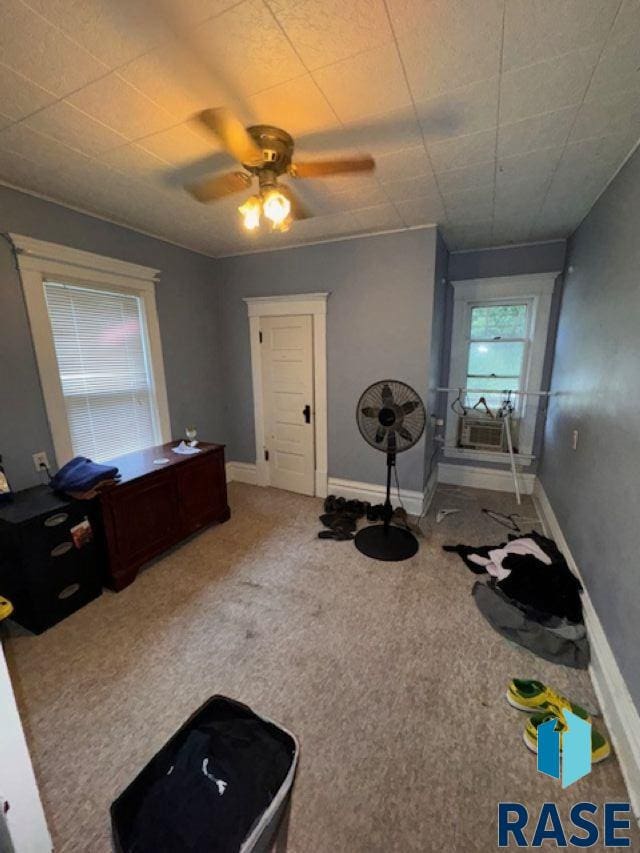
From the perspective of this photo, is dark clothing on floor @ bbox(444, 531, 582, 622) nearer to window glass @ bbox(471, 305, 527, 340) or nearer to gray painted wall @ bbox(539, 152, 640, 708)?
gray painted wall @ bbox(539, 152, 640, 708)

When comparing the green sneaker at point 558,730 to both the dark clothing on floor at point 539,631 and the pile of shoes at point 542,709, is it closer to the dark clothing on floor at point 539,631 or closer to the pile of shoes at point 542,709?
the pile of shoes at point 542,709

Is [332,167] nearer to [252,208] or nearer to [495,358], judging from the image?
[252,208]

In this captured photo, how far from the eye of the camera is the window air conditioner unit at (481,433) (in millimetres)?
3621

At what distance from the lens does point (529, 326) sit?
336cm

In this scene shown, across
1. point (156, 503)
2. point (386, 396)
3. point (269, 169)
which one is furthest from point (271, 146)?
point (156, 503)

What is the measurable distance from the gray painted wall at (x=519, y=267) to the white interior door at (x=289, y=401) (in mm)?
1543

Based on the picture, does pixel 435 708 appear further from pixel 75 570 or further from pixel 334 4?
pixel 334 4

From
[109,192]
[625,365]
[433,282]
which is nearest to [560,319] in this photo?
[433,282]

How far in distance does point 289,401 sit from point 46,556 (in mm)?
2225

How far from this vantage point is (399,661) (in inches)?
65.4

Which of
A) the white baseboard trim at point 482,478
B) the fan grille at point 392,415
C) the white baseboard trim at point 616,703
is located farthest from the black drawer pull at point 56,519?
the white baseboard trim at point 482,478

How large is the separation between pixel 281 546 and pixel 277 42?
2.67 metres

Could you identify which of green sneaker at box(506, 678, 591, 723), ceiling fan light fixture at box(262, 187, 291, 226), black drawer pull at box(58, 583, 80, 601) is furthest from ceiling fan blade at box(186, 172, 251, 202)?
green sneaker at box(506, 678, 591, 723)

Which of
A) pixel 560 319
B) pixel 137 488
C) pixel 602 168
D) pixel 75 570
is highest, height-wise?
pixel 602 168
